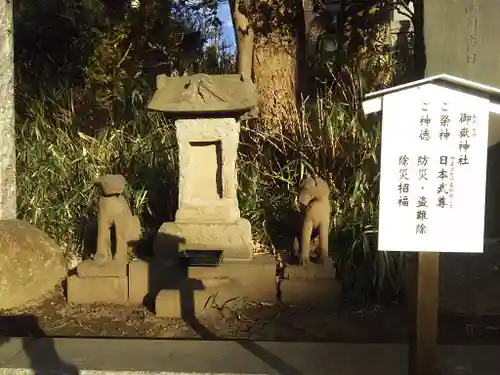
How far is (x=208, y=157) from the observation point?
5.60 m

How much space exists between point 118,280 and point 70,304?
0.43m

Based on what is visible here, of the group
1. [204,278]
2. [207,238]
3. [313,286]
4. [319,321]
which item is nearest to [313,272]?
[313,286]

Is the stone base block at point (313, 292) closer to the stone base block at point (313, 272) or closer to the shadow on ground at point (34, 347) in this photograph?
the stone base block at point (313, 272)

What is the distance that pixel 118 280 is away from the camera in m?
5.31

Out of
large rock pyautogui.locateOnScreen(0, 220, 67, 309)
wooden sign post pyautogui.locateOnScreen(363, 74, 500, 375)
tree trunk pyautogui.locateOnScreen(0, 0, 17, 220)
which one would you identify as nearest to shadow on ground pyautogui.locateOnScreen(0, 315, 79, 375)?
large rock pyautogui.locateOnScreen(0, 220, 67, 309)

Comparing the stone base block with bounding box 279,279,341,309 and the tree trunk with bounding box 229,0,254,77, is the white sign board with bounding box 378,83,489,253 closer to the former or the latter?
the stone base block with bounding box 279,279,341,309

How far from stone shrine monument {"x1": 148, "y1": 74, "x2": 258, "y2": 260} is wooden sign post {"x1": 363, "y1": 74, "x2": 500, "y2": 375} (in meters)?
2.50

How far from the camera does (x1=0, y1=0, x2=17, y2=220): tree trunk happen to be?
5.77 m

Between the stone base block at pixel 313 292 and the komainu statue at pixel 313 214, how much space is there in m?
0.18

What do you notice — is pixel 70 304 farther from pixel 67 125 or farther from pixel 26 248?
pixel 67 125

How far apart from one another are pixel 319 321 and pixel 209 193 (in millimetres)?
1422

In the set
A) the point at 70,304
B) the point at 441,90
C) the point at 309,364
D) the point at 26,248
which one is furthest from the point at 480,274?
the point at 26,248

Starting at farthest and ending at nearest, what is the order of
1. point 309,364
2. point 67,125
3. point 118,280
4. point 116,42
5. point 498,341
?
point 116,42 → point 67,125 → point 118,280 → point 498,341 → point 309,364

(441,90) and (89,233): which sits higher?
(441,90)
